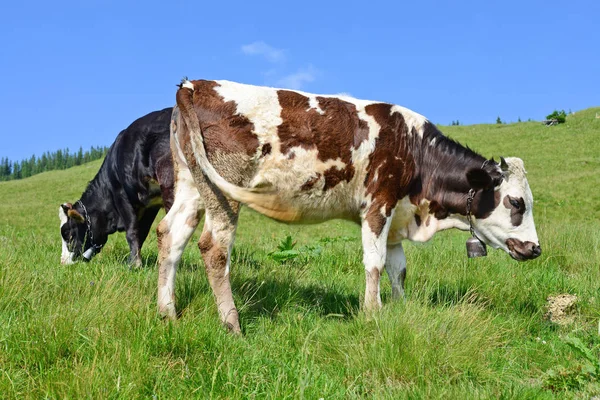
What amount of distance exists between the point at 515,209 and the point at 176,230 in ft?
12.5

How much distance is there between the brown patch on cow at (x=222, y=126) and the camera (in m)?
5.37

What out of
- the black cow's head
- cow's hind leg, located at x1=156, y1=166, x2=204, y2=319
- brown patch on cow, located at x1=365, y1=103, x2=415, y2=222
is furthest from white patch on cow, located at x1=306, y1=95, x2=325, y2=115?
the black cow's head

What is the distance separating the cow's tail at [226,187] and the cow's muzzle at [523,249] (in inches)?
105

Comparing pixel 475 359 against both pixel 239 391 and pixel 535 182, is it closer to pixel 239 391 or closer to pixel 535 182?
pixel 239 391

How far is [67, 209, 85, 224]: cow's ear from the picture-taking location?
938 centimetres

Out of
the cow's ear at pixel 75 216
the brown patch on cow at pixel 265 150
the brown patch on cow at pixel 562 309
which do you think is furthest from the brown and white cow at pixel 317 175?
the cow's ear at pixel 75 216

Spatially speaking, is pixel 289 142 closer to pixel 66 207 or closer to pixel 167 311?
pixel 167 311

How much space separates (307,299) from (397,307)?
131 cm

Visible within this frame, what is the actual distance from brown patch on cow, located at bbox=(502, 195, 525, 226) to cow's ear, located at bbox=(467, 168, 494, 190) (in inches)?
10.7

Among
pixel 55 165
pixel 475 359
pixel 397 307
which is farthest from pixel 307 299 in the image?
pixel 55 165

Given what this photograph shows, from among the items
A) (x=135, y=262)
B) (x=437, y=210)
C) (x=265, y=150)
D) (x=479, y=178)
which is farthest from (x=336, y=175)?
(x=135, y=262)

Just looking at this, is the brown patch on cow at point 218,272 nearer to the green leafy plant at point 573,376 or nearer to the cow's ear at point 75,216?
the green leafy plant at point 573,376

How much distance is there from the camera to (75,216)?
950 centimetres

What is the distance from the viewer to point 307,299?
629cm
